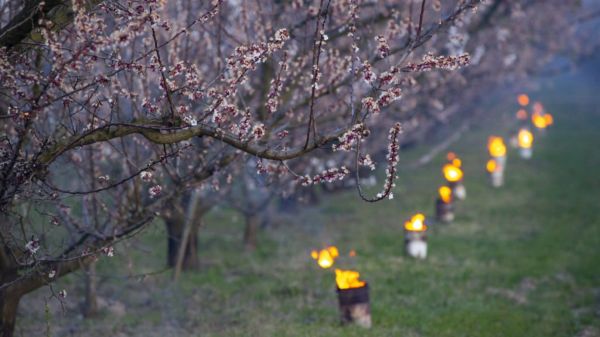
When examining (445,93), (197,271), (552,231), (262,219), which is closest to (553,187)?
(445,93)

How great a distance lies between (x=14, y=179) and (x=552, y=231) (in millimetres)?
14727

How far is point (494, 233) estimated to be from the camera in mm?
18547

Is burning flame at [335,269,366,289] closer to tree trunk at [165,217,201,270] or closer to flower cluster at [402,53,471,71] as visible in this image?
flower cluster at [402,53,471,71]

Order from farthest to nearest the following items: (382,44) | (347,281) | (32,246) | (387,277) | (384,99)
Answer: (387,277)
(347,281)
(32,246)
(382,44)
(384,99)

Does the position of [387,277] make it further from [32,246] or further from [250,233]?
[32,246]

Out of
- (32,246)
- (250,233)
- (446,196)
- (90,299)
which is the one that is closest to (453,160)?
(446,196)

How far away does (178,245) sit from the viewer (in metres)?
15.6

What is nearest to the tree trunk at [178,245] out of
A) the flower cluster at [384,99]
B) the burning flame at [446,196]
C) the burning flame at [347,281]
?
the burning flame at [347,281]

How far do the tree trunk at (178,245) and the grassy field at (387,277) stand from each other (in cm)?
37

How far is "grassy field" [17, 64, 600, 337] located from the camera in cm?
1137

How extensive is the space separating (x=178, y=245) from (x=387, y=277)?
4.49 metres

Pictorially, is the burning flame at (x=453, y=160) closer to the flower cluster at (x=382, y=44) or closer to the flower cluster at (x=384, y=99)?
the flower cluster at (x=382, y=44)

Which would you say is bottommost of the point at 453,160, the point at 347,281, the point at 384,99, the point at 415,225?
the point at 347,281

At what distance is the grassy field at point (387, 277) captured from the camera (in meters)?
11.4
